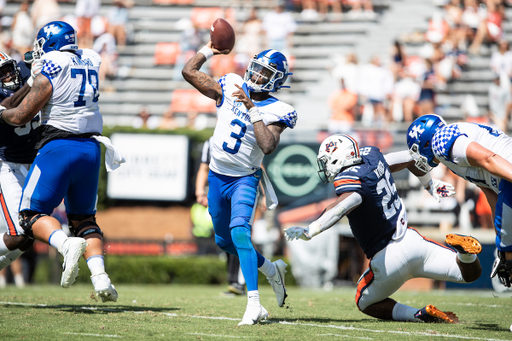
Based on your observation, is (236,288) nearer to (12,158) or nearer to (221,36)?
(12,158)

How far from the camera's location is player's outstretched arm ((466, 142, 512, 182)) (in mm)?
3796

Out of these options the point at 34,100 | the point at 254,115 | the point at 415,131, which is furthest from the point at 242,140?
the point at 34,100

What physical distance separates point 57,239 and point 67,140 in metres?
0.77

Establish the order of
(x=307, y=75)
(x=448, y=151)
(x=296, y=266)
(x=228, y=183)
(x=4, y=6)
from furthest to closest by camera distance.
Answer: (x=4, y=6)
(x=307, y=75)
(x=296, y=266)
(x=228, y=183)
(x=448, y=151)

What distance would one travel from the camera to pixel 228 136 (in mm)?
4715

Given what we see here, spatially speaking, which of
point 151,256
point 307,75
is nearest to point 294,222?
point 151,256

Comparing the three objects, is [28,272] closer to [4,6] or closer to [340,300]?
[340,300]

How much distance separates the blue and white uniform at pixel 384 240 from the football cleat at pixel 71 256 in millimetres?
1918

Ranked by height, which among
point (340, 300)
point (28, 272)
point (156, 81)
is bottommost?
point (28, 272)

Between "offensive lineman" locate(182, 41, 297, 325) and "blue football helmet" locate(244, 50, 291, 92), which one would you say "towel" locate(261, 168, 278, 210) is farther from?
"blue football helmet" locate(244, 50, 291, 92)

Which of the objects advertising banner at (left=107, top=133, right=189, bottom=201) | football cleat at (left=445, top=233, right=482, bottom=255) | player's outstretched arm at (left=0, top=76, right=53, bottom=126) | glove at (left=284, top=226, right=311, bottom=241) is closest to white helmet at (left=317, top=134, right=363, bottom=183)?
glove at (left=284, top=226, right=311, bottom=241)

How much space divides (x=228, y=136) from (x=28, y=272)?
7.75 metres

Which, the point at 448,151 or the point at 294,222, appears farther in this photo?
the point at 294,222

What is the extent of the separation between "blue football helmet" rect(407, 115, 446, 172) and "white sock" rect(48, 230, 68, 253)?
265cm
